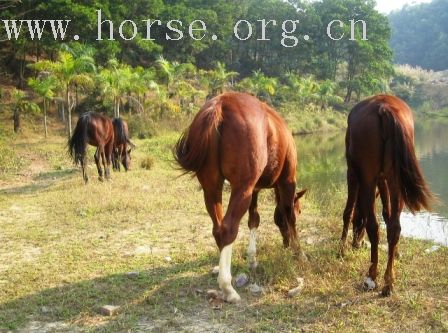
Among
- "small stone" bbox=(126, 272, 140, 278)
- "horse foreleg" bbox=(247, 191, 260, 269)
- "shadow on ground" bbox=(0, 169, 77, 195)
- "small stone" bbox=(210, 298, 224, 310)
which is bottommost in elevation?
"shadow on ground" bbox=(0, 169, 77, 195)

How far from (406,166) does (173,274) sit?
2.62 metres

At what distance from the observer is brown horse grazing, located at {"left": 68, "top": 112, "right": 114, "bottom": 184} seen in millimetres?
11062

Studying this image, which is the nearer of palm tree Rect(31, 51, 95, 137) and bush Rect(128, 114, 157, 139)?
palm tree Rect(31, 51, 95, 137)

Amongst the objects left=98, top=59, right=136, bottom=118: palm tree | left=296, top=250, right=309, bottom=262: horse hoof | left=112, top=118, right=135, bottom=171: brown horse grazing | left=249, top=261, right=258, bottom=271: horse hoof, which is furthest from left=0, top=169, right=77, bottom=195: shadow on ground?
left=98, top=59, right=136, bottom=118: palm tree

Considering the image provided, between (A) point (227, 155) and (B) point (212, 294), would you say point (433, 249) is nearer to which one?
(B) point (212, 294)

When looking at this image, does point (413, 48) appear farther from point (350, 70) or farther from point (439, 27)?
point (350, 70)

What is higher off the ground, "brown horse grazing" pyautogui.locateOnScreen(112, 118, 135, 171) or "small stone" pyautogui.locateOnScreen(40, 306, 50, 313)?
"brown horse grazing" pyautogui.locateOnScreen(112, 118, 135, 171)

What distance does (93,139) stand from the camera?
1158 centimetres

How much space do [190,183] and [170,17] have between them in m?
30.4

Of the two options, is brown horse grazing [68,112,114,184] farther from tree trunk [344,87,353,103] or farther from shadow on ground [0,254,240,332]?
tree trunk [344,87,353,103]

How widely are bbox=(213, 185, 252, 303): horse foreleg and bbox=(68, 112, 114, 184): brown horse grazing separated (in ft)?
24.9

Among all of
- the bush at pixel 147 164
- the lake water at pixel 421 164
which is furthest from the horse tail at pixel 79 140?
the lake water at pixel 421 164

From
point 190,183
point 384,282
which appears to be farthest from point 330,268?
point 190,183

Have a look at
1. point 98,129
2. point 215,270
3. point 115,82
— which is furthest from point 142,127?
point 215,270
